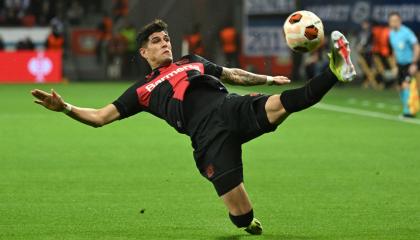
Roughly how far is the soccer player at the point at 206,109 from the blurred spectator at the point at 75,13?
1333 inches

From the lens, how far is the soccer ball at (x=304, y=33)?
29.2 ft

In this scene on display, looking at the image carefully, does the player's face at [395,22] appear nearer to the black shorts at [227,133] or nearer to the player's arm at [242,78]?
the player's arm at [242,78]

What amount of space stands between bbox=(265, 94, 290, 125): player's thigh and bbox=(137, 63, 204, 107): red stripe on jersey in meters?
0.84

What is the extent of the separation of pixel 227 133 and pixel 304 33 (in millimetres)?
1025

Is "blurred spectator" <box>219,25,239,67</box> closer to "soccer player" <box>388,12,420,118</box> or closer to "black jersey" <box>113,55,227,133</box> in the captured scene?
"soccer player" <box>388,12,420,118</box>

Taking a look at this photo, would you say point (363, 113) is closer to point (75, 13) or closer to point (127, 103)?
A: point (127, 103)

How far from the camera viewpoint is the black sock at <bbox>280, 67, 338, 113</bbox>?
26.4 feet

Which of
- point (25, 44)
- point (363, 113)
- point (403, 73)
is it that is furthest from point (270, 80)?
point (25, 44)

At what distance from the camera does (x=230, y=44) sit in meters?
38.2

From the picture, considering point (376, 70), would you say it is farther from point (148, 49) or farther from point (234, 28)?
point (148, 49)

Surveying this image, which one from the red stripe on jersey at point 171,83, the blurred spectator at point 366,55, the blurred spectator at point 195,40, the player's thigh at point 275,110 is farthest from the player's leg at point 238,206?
the blurred spectator at point 195,40

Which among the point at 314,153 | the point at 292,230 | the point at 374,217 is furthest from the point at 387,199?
the point at 314,153

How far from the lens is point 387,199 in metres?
11.0

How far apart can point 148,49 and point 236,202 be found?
161 cm
